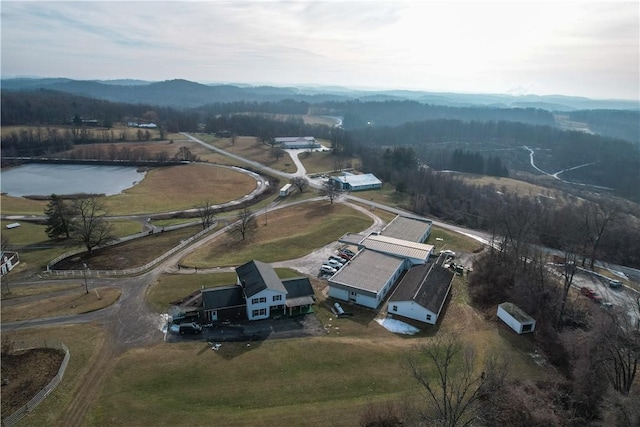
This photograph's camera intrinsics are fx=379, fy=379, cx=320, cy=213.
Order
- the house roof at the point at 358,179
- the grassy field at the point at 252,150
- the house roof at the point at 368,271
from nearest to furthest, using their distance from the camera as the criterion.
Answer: the house roof at the point at 368,271 → the house roof at the point at 358,179 → the grassy field at the point at 252,150

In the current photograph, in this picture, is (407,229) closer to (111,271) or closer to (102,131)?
(111,271)

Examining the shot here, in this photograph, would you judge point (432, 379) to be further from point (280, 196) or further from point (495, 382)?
point (280, 196)

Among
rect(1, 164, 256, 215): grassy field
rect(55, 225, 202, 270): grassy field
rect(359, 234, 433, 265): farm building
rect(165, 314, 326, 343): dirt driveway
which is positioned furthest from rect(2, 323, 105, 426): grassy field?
rect(1, 164, 256, 215): grassy field

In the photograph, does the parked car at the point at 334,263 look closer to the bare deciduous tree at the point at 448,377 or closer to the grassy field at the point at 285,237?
the grassy field at the point at 285,237

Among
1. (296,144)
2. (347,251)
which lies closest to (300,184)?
(347,251)

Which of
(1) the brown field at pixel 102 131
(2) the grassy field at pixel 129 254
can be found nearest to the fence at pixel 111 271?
(2) the grassy field at pixel 129 254

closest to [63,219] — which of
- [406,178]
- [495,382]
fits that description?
[495,382]
